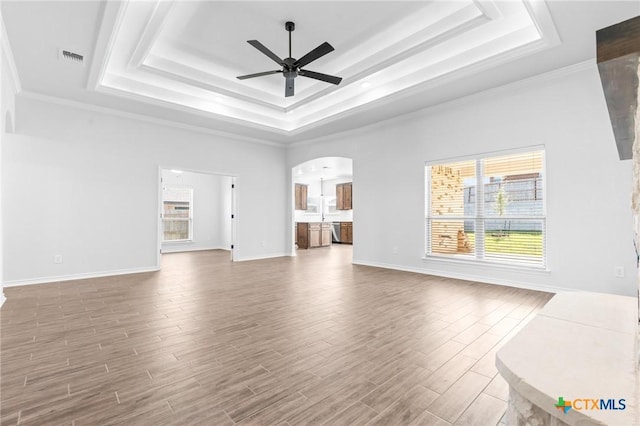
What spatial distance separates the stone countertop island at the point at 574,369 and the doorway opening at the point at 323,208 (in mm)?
8076

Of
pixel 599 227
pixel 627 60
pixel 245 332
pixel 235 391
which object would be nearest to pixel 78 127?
pixel 245 332

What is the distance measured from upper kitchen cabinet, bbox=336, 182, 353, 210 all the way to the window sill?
20.5 ft

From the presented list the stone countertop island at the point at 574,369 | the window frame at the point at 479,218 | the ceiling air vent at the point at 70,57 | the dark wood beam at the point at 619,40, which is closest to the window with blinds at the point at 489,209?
the window frame at the point at 479,218

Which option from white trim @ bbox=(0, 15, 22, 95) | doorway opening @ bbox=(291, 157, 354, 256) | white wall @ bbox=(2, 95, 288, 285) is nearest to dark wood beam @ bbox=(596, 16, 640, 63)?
white trim @ bbox=(0, 15, 22, 95)

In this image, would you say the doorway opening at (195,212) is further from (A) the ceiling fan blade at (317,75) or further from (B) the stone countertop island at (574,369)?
(B) the stone countertop island at (574,369)

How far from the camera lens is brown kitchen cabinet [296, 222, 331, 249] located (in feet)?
32.8

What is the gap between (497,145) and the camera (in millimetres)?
4582

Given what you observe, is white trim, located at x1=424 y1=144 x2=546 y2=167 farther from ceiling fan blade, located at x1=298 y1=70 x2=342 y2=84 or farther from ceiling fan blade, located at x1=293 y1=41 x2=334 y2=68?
ceiling fan blade, located at x1=293 y1=41 x2=334 y2=68

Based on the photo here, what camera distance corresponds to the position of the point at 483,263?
4.75 meters

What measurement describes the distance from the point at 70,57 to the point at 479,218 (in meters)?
6.14

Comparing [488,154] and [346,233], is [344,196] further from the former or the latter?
[488,154]

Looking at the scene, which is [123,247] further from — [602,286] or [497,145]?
[602,286]

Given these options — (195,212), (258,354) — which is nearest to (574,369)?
(258,354)

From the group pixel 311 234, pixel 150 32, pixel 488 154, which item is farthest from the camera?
pixel 311 234
